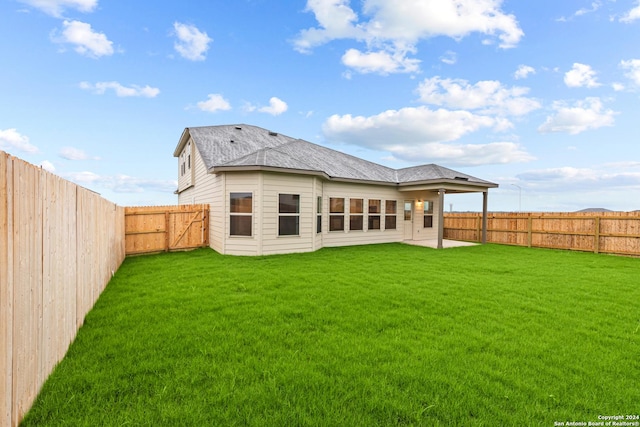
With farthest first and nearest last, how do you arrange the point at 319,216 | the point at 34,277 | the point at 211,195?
the point at 319,216 < the point at 211,195 < the point at 34,277

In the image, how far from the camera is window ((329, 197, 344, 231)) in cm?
1239

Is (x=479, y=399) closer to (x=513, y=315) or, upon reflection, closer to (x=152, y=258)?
(x=513, y=315)

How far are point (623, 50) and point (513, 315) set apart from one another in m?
11.7

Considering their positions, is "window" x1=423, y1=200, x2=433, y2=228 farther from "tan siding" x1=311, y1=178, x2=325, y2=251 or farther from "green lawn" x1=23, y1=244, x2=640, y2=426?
"green lawn" x1=23, y1=244, x2=640, y2=426

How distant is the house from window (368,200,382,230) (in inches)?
1.9

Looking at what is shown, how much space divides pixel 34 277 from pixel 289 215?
8143 millimetres

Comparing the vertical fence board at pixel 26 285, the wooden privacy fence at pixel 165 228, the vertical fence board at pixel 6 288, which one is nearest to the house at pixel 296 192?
the wooden privacy fence at pixel 165 228

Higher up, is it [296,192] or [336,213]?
[296,192]

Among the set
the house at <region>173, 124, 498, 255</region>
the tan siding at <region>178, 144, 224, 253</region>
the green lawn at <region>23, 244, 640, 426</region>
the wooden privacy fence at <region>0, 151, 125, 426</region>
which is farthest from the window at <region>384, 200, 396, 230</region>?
the wooden privacy fence at <region>0, 151, 125, 426</region>

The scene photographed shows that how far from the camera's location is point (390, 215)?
14.4 meters

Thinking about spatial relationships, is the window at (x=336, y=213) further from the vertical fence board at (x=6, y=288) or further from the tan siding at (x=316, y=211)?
the vertical fence board at (x=6, y=288)

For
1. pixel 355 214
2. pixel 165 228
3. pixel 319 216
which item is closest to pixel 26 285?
pixel 165 228

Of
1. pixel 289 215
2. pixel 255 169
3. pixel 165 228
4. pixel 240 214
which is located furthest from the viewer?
pixel 165 228

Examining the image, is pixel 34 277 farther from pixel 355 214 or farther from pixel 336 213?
pixel 355 214
